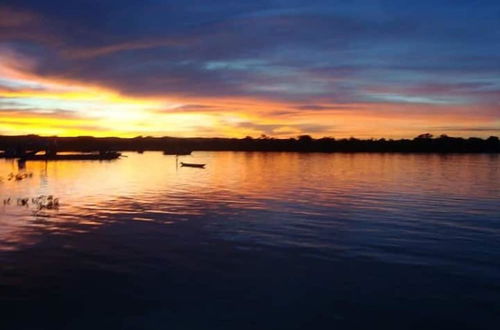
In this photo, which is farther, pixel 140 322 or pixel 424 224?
pixel 424 224

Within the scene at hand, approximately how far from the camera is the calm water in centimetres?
1462

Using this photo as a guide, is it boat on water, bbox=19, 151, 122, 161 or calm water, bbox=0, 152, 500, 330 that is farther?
boat on water, bbox=19, 151, 122, 161

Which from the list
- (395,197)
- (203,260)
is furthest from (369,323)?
(395,197)

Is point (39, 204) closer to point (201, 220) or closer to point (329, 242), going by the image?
point (201, 220)

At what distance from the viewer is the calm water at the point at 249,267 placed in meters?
14.6

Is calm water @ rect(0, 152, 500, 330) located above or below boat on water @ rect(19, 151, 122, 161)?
below

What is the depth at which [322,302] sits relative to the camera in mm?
15844

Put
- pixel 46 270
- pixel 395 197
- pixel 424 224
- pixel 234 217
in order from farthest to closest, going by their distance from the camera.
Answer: pixel 395 197, pixel 234 217, pixel 424 224, pixel 46 270

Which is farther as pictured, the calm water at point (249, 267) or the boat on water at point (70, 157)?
the boat on water at point (70, 157)

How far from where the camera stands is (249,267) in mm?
20031

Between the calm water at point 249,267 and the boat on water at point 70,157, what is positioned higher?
the boat on water at point 70,157

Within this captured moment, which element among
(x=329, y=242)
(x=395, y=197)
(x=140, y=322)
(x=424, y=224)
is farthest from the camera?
(x=395, y=197)

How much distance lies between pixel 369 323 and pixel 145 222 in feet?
67.8

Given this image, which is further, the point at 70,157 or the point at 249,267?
the point at 70,157
